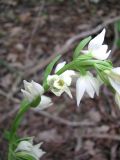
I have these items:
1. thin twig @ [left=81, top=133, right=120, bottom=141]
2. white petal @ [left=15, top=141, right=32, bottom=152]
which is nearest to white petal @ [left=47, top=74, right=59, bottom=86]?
white petal @ [left=15, top=141, right=32, bottom=152]

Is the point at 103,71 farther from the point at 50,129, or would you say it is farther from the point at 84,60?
the point at 50,129

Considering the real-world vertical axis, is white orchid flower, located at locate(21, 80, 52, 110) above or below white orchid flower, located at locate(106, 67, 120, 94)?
above

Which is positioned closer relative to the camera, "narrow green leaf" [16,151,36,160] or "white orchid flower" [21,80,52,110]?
"white orchid flower" [21,80,52,110]

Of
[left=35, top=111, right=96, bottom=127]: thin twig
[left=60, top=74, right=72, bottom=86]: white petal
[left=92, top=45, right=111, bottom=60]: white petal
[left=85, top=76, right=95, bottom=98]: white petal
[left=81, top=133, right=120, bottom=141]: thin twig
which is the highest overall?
[left=35, top=111, right=96, bottom=127]: thin twig

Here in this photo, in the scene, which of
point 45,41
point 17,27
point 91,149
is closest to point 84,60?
point 91,149

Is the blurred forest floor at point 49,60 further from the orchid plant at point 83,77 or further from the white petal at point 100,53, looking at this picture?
the white petal at point 100,53

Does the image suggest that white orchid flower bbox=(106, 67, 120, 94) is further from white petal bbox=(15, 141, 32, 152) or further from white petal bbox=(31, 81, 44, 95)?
white petal bbox=(15, 141, 32, 152)

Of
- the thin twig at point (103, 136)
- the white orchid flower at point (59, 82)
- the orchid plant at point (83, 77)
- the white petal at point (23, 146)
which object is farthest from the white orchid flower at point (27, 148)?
the thin twig at point (103, 136)

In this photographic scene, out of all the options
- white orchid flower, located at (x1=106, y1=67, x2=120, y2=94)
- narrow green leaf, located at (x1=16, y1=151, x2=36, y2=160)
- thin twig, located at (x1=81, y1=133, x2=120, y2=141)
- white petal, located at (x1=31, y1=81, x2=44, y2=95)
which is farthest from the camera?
thin twig, located at (x1=81, y1=133, x2=120, y2=141)

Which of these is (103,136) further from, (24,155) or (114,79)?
(114,79)
